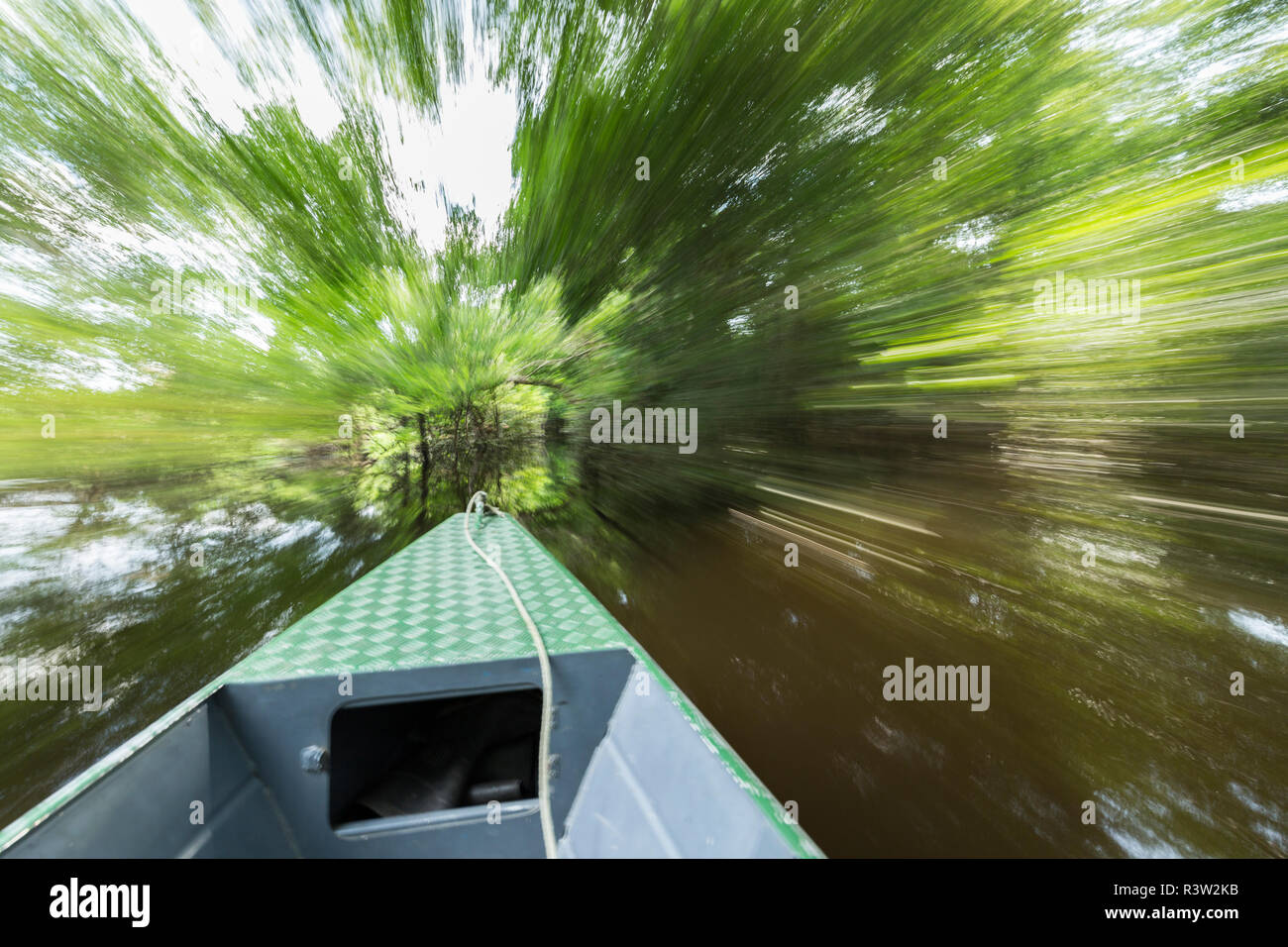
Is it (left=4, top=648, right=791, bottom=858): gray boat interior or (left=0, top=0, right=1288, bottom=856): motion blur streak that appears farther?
(left=0, top=0, right=1288, bottom=856): motion blur streak

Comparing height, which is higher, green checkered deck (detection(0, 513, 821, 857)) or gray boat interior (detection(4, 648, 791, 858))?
green checkered deck (detection(0, 513, 821, 857))

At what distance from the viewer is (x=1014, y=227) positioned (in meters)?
2.62

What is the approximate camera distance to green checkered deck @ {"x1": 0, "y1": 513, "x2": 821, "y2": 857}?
25.1 inches

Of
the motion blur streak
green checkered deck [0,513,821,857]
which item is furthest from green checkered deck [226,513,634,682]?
the motion blur streak

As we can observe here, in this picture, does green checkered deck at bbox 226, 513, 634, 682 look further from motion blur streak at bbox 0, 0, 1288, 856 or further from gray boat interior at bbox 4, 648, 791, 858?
motion blur streak at bbox 0, 0, 1288, 856

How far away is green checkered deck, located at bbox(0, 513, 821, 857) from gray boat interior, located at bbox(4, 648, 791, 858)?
0.02m

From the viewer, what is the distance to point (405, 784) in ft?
3.36

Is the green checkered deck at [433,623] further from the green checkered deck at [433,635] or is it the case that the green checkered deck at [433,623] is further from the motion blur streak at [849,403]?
the motion blur streak at [849,403]

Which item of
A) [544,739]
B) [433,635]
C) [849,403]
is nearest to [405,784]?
[433,635]

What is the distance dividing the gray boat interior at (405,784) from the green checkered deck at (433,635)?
2 centimetres

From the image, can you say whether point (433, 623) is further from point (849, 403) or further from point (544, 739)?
point (849, 403)

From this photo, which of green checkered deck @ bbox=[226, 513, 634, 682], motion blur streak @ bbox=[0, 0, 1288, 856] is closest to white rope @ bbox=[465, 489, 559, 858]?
green checkered deck @ bbox=[226, 513, 634, 682]

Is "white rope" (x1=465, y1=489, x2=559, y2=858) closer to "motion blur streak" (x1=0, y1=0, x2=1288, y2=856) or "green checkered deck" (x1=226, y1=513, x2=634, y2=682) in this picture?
"green checkered deck" (x1=226, y1=513, x2=634, y2=682)
